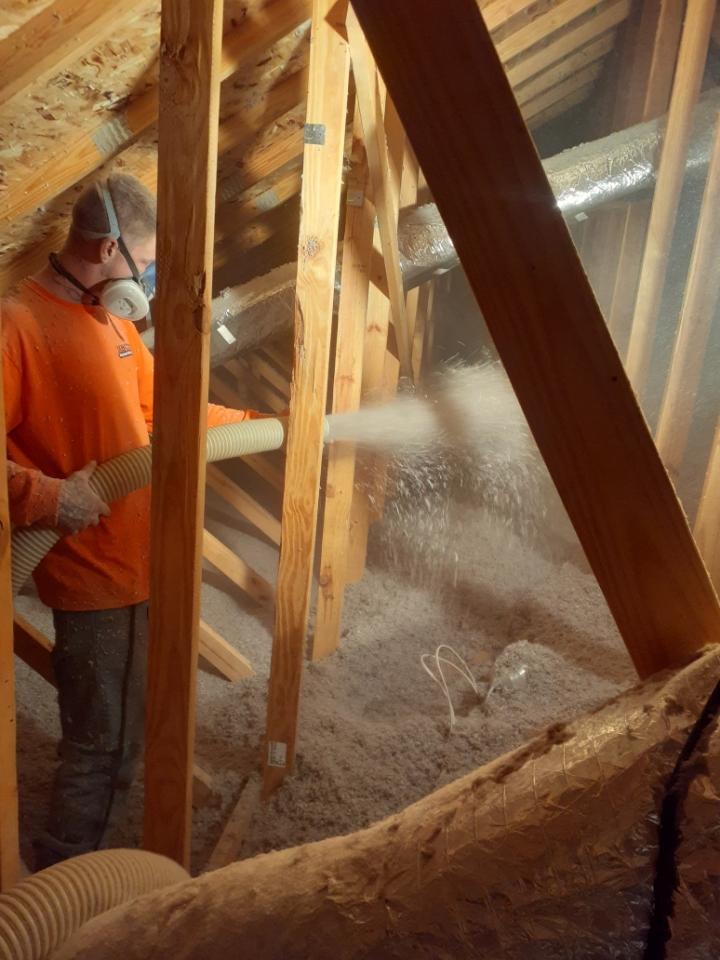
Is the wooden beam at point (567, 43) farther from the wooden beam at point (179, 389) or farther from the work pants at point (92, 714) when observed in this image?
the work pants at point (92, 714)

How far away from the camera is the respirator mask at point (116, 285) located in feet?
5.58

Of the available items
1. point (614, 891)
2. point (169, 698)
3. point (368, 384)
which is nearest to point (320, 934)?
point (614, 891)

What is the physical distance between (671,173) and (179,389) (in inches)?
100

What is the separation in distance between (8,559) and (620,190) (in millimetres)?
2905

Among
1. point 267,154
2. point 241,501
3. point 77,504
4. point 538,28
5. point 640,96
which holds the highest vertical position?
point 538,28

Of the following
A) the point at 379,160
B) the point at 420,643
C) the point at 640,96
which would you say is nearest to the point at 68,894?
the point at 379,160

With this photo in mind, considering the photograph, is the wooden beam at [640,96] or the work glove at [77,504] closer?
the work glove at [77,504]

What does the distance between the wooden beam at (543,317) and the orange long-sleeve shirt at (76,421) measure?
131 cm

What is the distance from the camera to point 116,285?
1732 millimetres

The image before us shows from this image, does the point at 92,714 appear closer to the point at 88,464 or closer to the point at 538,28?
the point at 88,464

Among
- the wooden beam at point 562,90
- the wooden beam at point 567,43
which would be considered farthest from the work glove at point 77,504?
the wooden beam at point 562,90

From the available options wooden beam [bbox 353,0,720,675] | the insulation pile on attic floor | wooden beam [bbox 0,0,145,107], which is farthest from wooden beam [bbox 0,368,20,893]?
the insulation pile on attic floor

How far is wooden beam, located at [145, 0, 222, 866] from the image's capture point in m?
0.89

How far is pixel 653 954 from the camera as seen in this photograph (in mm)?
415
